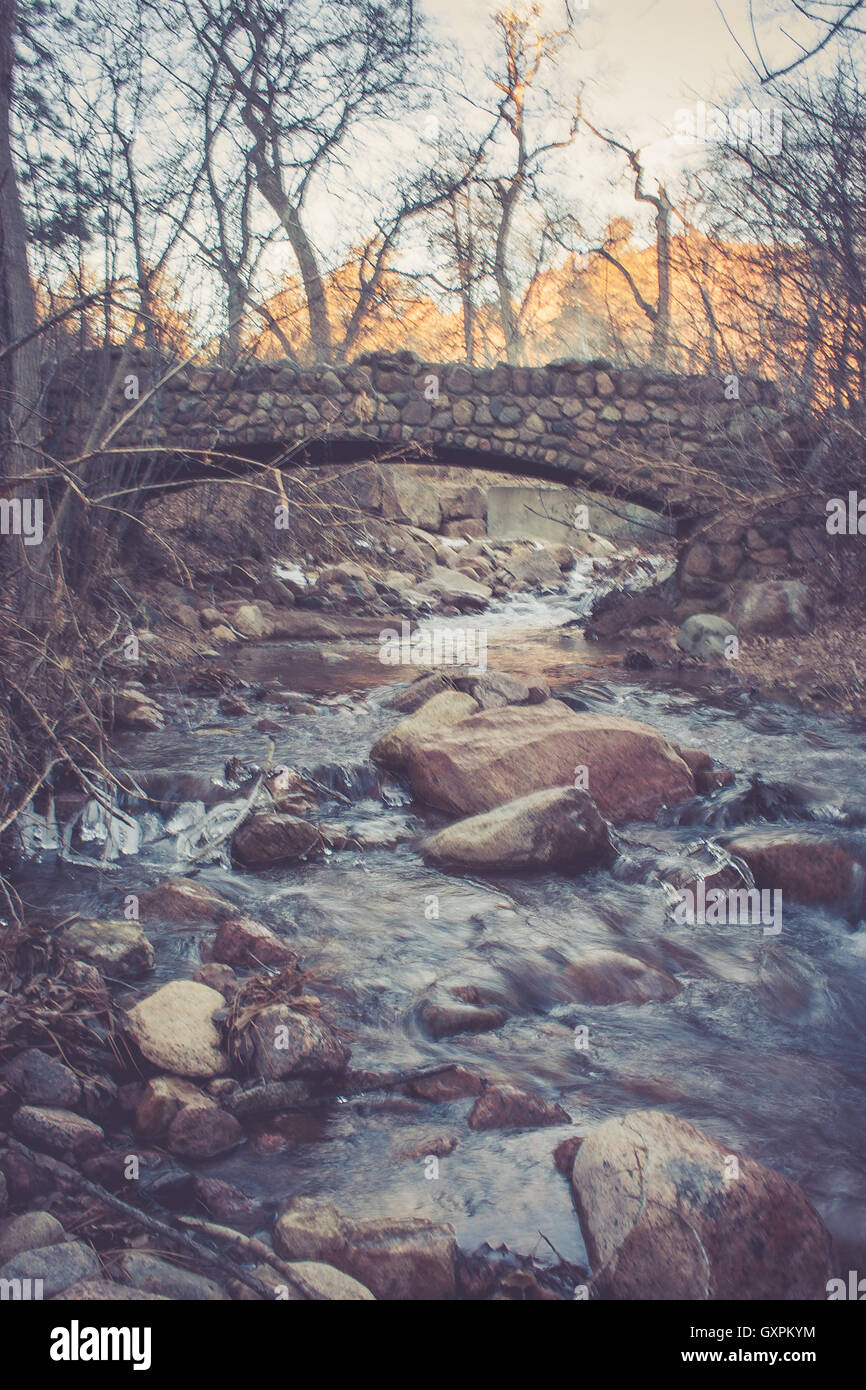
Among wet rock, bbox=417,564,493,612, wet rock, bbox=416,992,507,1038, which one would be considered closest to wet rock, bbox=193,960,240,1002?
wet rock, bbox=416,992,507,1038

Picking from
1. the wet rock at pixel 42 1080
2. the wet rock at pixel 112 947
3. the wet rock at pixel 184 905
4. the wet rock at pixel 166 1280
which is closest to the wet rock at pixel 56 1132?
the wet rock at pixel 42 1080

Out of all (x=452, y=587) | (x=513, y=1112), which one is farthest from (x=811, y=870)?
(x=452, y=587)

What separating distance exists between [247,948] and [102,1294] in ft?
5.21

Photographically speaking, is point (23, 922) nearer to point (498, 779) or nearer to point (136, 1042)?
point (136, 1042)

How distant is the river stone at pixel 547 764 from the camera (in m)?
5.02

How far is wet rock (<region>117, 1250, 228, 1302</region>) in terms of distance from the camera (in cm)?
196

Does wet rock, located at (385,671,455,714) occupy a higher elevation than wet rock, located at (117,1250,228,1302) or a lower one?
higher

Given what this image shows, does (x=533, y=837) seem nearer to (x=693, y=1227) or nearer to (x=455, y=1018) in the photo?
(x=455, y=1018)

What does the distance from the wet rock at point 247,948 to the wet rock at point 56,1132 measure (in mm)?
1000

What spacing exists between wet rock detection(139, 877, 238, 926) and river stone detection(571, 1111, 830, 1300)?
76.8 inches

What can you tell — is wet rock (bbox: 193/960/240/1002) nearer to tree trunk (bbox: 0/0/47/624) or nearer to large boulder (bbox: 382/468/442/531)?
tree trunk (bbox: 0/0/47/624)

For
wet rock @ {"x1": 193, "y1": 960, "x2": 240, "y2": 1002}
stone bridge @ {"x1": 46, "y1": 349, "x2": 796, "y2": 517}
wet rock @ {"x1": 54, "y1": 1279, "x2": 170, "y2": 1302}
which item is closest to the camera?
wet rock @ {"x1": 54, "y1": 1279, "x2": 170, "y2": 1302}

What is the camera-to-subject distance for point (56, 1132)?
2377 mm
